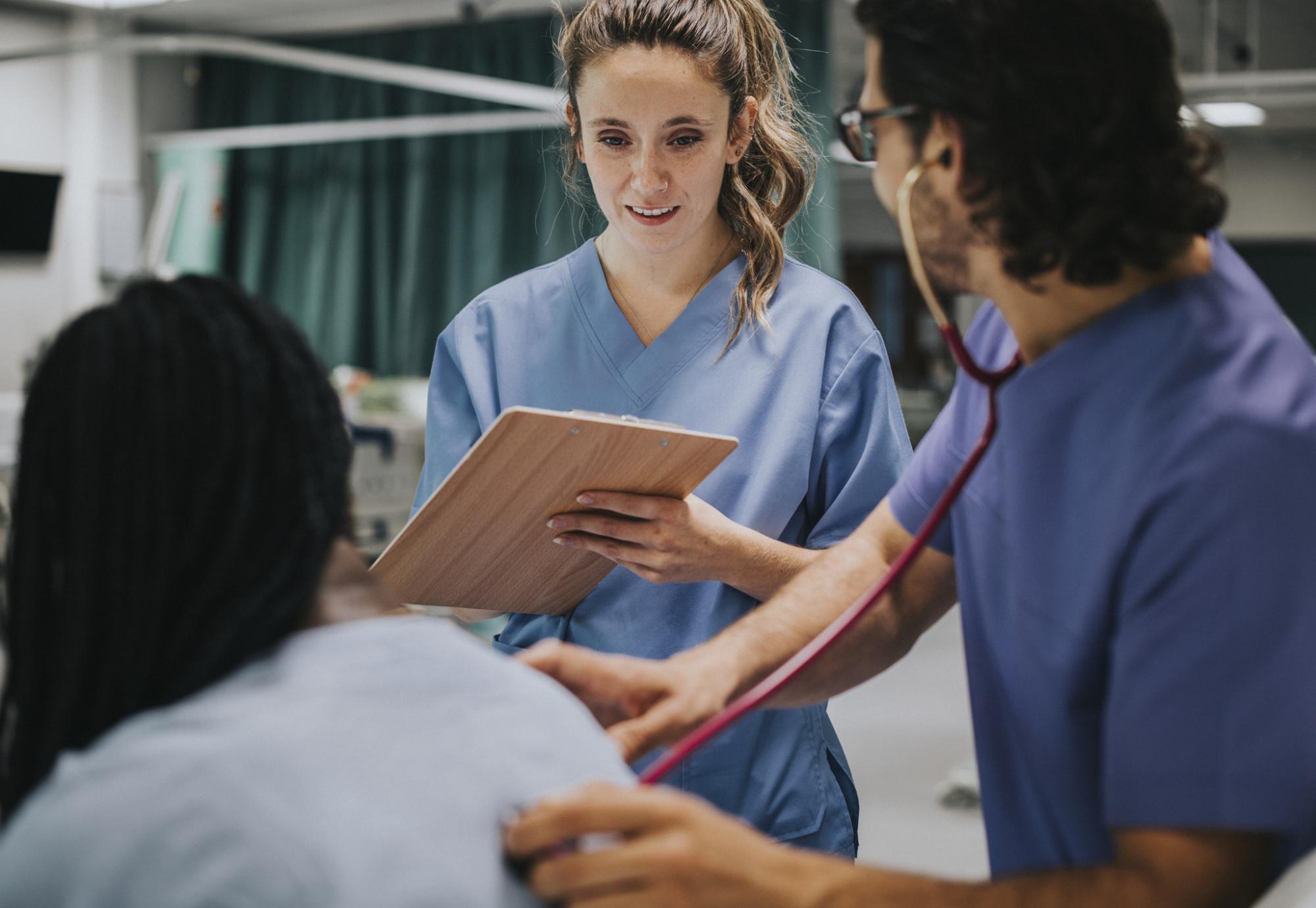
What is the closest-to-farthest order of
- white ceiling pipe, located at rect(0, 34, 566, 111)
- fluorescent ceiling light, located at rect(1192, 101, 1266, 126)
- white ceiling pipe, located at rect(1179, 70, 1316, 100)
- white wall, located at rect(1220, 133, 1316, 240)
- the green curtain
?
white ceiling pipe, located at rect(0, 34, 566, 111) → white ceiling pipe, located at rect(1179, 70, 1316, 100) → the green curtain → fluorescent ceiling light, located at rect(1192, 101, 1266, 126) → white wall, located at rect(1220, 133, 1316, 240)

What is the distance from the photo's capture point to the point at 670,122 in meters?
1.29

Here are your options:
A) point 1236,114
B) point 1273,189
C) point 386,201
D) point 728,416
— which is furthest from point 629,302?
point 1273,189

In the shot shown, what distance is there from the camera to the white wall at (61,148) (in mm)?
6586

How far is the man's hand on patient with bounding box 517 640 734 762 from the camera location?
99 centimetres

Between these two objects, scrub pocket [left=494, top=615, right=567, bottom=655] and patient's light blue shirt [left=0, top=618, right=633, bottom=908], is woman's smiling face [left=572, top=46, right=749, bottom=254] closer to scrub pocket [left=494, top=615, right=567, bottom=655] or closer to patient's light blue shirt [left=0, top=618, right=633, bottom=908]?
scrub pocket [left=494, top=615, right=567, bottom=655]

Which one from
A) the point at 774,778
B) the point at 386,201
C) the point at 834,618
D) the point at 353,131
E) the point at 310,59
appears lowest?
the point at 774,778

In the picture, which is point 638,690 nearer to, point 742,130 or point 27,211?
point 742,130

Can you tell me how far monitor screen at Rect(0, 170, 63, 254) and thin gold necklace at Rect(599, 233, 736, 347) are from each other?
5.82 m

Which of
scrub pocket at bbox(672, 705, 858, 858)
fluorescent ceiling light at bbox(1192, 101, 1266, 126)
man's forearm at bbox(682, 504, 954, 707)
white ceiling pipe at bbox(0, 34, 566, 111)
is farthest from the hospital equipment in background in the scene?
fluorescent ceiling light at bbox(1192, 101, 1266, 126)

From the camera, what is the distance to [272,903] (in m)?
0.58

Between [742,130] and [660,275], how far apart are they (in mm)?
180

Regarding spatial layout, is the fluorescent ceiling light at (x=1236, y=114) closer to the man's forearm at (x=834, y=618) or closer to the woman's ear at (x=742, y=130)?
the woman's ear at (x=742, y=130)

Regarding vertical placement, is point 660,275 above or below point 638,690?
above

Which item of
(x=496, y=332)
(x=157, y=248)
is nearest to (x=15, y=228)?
(x=157, y=248)
